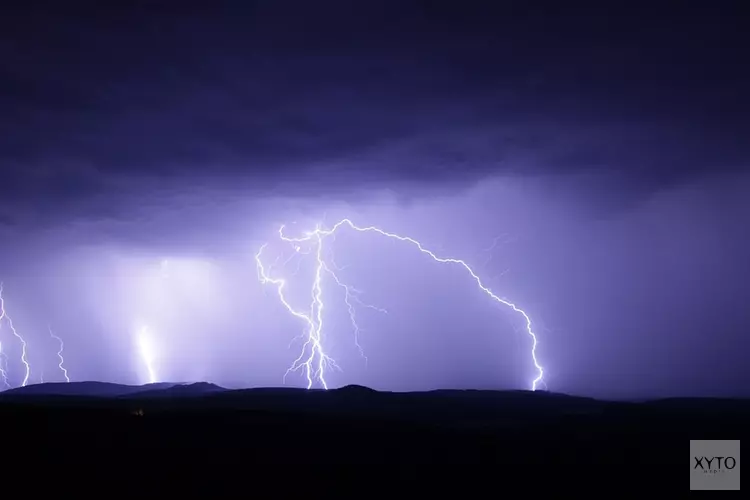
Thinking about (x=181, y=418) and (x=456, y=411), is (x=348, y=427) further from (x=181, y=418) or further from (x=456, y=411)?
(x=456, y=411)

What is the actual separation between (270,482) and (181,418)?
7.29m

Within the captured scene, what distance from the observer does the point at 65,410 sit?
15375 millimetres

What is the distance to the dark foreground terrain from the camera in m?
9.41

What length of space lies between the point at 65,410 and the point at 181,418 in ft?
9.37

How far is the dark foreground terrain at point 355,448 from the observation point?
30.9 ft

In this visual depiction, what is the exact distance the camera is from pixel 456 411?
72.7 ft

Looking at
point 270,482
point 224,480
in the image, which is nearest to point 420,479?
point 270,482

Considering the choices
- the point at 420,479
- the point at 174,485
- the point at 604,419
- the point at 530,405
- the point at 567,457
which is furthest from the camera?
the point at 530,405

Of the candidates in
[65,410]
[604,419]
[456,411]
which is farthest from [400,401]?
[65,410]

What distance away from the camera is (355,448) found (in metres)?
11.8

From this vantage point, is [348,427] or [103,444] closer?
[103,444]

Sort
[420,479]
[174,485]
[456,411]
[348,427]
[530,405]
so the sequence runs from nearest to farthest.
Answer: [174,485]
[420,479]
[348,427]
[456,411]
[530,405]

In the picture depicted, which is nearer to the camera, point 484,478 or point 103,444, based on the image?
point 484,478

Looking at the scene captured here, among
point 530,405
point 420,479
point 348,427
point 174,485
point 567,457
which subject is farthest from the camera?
point 530,405
